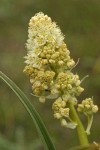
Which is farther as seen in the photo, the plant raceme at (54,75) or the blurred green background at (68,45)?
the blurred green background at (68,45)

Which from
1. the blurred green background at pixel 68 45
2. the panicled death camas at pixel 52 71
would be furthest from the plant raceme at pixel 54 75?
the blurred green background at pixel 68 45

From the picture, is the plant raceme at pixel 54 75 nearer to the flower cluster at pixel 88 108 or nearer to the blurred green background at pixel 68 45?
the flower cluster at pixel 88 108

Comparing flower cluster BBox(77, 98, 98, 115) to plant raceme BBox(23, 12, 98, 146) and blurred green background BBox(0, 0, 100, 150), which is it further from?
blurred green background BBox(0, 0, 100, 150)

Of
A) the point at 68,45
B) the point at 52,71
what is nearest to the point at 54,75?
the point at 52,71

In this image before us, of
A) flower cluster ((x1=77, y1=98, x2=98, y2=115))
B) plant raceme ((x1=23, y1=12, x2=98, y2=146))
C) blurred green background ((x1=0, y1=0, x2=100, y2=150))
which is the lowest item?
flower cluster ((x1=77, y1=98, x2=98, y2=115))

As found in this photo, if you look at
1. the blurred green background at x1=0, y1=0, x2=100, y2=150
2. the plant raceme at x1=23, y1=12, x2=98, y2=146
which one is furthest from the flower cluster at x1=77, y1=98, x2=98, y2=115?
the blurred green background at x1=0, y1=0, x2=100, y2=150

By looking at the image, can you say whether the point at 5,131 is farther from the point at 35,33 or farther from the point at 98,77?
the point at 35,33
